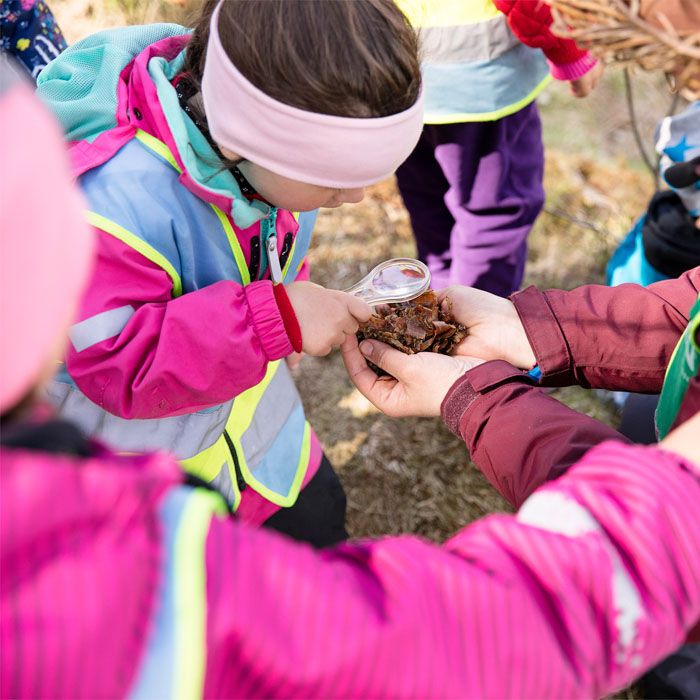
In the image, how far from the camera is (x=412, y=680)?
72 centimetres

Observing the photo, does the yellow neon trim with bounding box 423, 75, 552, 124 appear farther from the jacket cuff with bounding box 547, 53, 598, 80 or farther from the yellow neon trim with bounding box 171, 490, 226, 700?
the yellow neon trim with bounding box 171, 490, 226, 700

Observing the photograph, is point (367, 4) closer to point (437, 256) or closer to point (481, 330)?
point (481, 330)

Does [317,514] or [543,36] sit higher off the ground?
[543,36]

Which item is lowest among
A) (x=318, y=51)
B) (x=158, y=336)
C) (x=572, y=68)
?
(x=572, y=68)

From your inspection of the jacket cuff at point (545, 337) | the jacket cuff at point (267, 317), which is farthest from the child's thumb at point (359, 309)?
the jacket cuff at point (545, 337)

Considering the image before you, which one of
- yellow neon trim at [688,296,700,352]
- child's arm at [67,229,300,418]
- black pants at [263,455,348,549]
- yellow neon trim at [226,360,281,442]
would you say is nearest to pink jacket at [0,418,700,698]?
yellow neon trim at [688,296,700,352]

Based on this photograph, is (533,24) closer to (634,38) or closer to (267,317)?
(267,317)

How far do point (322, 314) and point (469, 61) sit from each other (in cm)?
119

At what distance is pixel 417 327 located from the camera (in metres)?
1.81

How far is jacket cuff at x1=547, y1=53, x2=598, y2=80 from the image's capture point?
232cm

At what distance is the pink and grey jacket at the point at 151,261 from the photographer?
4.75 feet

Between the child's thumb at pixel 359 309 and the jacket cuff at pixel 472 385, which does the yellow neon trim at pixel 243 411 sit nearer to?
the child's thumb at pixel 359 309

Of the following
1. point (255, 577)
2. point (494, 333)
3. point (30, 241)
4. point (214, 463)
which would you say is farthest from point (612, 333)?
point (30, 241)

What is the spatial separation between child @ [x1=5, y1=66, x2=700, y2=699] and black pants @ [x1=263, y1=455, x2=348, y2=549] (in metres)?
1.27
